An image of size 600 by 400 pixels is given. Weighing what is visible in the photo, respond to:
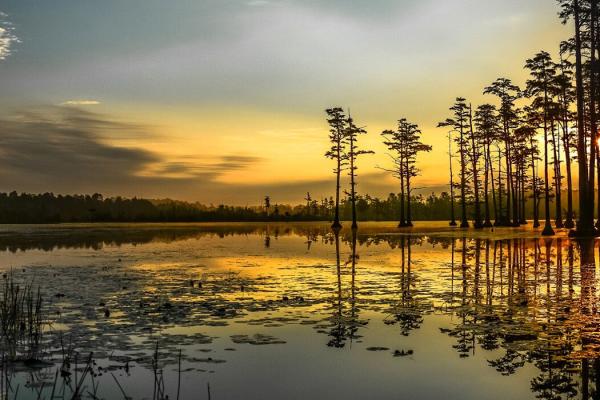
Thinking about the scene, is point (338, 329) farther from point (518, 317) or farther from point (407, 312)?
point (518, 317)

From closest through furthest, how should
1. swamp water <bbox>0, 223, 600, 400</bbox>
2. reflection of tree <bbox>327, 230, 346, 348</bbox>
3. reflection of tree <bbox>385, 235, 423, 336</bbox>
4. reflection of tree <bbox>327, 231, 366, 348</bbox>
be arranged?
swamp water <bbox>0, 223, 600, 400</bbox> < reflection of tree <bbox>327, 230, 346, 348</bbox> < reflection of tree <bbox>327, 231, 366, 348</bbox> < reflection of tree <bbox>385, 235, 423, 336</bbox>

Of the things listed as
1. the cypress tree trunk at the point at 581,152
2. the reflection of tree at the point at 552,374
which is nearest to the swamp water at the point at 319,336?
the reflection of tree at the point at 552,374

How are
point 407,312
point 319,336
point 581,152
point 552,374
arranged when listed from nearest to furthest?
point 552,374 → point 319,336 → point 407,312 → point 581,152

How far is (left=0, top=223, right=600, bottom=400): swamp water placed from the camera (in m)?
7.10

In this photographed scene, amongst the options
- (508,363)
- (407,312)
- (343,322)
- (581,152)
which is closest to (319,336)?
(343,322)

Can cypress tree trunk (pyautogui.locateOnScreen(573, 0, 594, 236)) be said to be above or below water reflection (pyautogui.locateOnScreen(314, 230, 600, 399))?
above

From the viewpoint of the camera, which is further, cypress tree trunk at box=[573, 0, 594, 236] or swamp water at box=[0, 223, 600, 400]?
cypress tree trunk at box=[573, 0, 594, 236]

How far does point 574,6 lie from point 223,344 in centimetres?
3814

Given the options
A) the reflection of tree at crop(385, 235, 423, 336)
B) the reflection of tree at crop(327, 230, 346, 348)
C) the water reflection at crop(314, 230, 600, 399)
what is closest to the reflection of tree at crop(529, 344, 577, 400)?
the water reflection at crop(314, 230, 600, 399)

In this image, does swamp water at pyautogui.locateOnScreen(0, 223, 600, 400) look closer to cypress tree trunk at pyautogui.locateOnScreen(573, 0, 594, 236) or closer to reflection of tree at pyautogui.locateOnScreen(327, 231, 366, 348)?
reflection of tree at pyautogui.locateOnScreen(327, 231, 366, 348)

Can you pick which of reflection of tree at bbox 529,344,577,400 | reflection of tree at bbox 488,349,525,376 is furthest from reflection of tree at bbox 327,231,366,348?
reflection of tree at bbox 529,344,577,400

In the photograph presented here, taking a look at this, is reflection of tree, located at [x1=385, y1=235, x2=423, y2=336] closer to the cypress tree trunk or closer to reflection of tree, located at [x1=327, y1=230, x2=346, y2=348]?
reflection of tree, located at [x1=327, y1=230, x2=346, y2=348]

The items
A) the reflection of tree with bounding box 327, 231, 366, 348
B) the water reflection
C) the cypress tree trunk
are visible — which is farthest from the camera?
the cypress tree trunk

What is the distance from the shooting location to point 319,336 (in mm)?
9867
